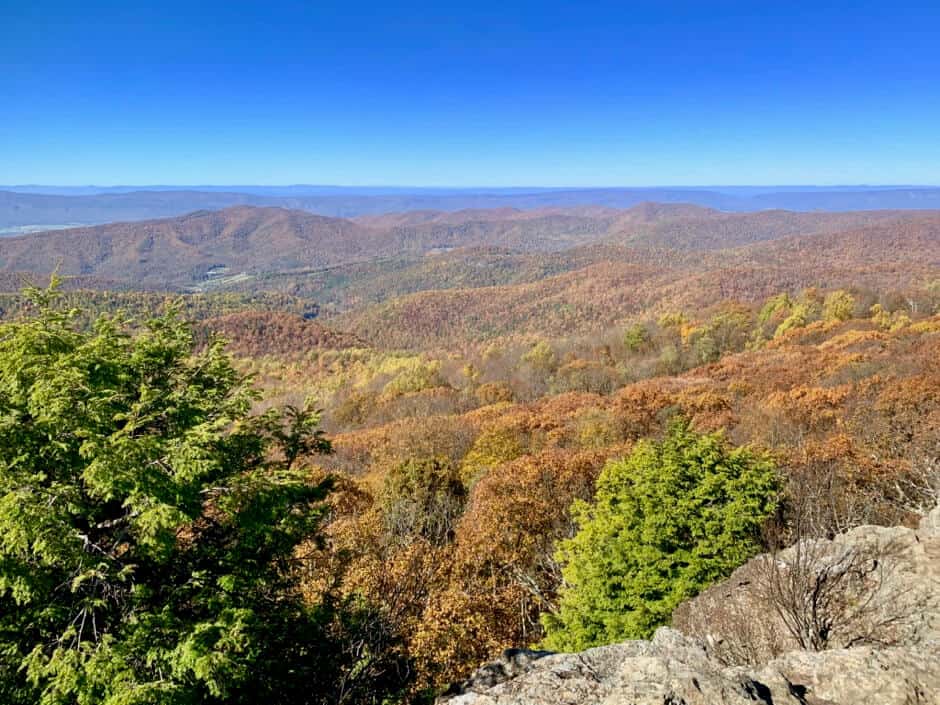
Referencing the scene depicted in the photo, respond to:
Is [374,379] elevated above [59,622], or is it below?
below

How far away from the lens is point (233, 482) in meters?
9.41

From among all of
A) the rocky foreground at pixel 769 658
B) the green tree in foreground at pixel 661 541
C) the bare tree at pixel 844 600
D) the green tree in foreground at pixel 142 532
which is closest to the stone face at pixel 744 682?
the rocky foreground at pixel 769 658

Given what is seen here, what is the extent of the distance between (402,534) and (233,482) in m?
18.2

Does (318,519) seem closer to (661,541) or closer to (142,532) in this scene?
(142,532)

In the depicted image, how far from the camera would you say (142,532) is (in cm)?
877

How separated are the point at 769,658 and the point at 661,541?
647cm

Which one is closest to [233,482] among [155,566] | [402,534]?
[155,566]

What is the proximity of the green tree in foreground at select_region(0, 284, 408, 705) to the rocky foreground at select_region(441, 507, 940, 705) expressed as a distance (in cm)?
406

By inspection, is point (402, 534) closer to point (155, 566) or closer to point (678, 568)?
point (678, 568)

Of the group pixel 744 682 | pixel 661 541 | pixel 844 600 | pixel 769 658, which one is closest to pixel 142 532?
pixel 744 682

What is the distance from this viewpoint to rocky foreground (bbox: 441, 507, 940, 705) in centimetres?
620

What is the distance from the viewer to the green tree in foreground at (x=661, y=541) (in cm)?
1533

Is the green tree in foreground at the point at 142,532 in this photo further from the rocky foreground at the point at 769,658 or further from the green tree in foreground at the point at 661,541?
the green tree in foreground at the point at 661,541

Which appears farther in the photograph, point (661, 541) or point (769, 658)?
point (661, 541)
